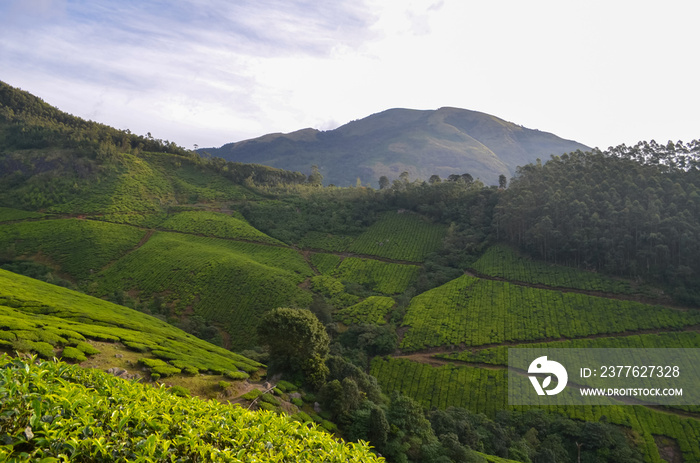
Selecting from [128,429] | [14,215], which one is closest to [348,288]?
[128,429]

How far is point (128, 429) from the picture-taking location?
622 centimetres

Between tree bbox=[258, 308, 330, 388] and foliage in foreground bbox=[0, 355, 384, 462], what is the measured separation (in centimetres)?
1909

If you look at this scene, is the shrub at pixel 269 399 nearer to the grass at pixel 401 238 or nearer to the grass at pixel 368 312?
the grass at pixel 368 312

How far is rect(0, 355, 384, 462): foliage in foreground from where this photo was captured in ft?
17.9

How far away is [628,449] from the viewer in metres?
30.6

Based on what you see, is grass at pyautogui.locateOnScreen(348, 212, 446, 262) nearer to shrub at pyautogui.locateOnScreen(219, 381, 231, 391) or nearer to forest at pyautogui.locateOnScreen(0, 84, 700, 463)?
forest at pyautogui.locateOnScreen(0, 84, 700, 463)

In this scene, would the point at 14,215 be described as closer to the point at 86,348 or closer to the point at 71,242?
the point at 71,242

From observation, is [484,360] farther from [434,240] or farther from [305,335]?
[434,240]

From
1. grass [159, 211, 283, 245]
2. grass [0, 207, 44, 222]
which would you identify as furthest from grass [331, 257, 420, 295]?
grass [0, 207, 44, 222]

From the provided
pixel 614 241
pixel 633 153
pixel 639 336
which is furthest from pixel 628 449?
pixel 633 153

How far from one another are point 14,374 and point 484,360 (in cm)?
4458

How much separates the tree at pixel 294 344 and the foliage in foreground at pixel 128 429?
752 inches

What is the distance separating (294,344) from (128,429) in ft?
71.4

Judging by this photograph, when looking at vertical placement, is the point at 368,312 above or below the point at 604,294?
below
